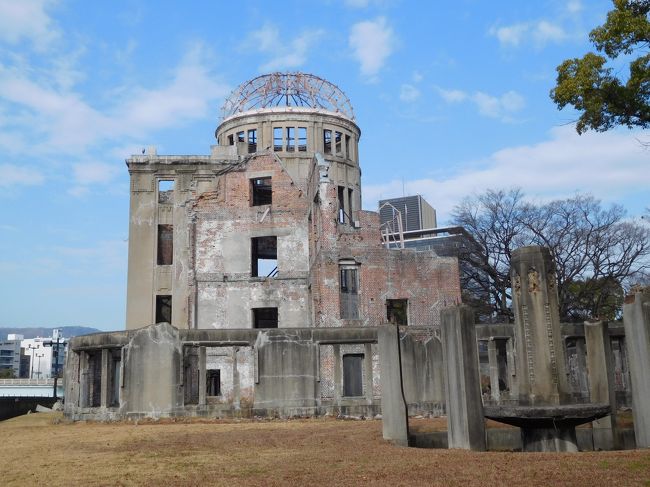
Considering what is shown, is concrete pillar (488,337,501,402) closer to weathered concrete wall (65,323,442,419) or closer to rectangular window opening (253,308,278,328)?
weathered concrete wall (65,323,442,419)

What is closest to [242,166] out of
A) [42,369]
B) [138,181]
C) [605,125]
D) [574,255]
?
[138,181]

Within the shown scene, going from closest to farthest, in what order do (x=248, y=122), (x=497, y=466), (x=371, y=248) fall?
(x=497, y=466) < (x=371, y=248) < (x=248, y=122)

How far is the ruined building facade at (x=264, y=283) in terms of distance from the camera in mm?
19516

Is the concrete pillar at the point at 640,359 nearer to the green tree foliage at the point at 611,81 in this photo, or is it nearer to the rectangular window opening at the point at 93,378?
the green tree foliage at the point at 611,81

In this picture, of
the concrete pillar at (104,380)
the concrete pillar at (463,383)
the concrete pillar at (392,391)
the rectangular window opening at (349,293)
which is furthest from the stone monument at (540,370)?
the rectangular window opening at (349,293)

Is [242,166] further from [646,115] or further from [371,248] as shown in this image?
[646,115]

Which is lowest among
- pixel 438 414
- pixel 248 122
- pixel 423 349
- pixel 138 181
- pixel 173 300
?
pixel 438 414

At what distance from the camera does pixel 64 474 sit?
8.88m

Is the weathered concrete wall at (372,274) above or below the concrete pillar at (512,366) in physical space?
above

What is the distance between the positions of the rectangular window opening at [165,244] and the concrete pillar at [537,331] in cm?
2753

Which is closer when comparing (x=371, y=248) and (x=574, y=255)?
(x=371, y=248)

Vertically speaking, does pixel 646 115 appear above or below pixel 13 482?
above

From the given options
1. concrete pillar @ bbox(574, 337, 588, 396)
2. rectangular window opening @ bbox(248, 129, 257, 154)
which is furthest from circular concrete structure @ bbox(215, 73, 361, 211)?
concrete pillar @ bbox(574, 337, 588, 396)

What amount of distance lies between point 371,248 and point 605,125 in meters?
15.1
